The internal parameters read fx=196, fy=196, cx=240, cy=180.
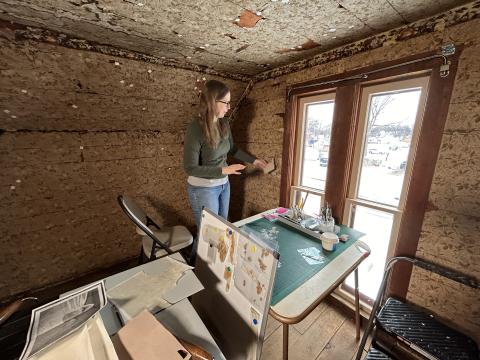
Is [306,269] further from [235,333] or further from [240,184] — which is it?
[240,184]

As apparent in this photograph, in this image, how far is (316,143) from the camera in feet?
5.97

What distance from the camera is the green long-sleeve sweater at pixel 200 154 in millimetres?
1467

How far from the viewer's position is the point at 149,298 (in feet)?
2.82

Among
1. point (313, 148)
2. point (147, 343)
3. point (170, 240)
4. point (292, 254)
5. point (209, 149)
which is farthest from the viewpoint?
point (313, 148)

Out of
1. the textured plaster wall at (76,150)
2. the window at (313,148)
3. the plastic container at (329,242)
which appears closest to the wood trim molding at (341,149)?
the window at (313,148)

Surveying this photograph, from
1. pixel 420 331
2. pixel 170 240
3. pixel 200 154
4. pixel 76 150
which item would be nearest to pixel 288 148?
pixel 200 154

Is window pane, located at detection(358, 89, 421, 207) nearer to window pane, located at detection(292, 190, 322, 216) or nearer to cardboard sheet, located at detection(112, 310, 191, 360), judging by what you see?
window pane, located at detection(292, 190, 322, 216)

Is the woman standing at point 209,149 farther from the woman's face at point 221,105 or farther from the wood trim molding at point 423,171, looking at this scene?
the wood trim molding at point 423,171

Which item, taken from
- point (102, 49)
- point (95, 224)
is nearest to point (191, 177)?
point (102, 49)

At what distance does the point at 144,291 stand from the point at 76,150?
1.59m

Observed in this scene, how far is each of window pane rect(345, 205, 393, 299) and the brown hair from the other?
126cm

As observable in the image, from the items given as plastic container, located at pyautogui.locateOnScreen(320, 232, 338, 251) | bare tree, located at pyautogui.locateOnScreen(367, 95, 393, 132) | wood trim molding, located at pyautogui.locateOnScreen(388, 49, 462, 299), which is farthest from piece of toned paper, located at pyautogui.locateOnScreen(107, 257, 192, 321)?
bare tree, located at pyautogui.locateOnScreen(367, 95, 393, 132)

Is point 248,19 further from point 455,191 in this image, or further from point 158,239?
point 158,239

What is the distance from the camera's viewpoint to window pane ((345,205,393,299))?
1.48 metres
